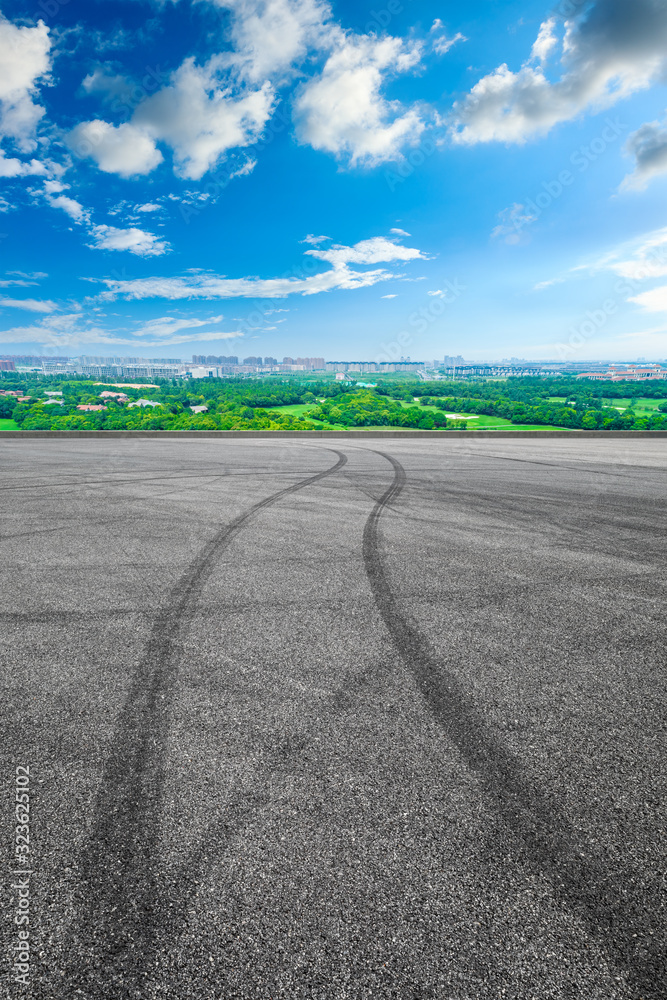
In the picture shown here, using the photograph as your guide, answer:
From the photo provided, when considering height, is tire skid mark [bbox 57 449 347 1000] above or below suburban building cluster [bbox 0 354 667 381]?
below

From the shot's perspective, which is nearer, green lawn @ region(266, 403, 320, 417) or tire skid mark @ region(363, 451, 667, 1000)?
tire skid mark @ region(363, 451, 667, 1000)

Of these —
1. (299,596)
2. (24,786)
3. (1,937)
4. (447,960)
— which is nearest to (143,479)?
(299,596)

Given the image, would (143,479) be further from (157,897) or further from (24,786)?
(157,897)

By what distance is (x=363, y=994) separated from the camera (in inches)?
66.3

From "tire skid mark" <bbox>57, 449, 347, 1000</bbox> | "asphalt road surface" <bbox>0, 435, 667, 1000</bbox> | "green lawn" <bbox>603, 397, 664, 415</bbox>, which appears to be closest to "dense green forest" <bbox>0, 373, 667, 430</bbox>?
"green lawn" <bbox>603, 397, 664, 415</bbox>

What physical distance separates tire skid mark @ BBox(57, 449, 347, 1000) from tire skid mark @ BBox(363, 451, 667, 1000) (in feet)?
5.73

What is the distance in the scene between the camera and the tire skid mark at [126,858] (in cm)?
176

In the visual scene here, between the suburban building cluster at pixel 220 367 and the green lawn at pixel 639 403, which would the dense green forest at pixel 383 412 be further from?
the suburban building cluster at pixel 220 367

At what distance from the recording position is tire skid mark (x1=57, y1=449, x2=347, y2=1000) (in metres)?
1.76

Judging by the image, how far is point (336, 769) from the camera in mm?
2734

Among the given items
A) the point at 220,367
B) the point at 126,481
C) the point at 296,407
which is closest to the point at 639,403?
the point at 296,407

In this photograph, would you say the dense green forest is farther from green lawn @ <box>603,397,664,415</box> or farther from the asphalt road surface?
the asphalt road surface

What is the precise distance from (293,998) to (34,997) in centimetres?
95

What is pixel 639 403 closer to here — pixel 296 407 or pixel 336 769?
pixel 296 407
